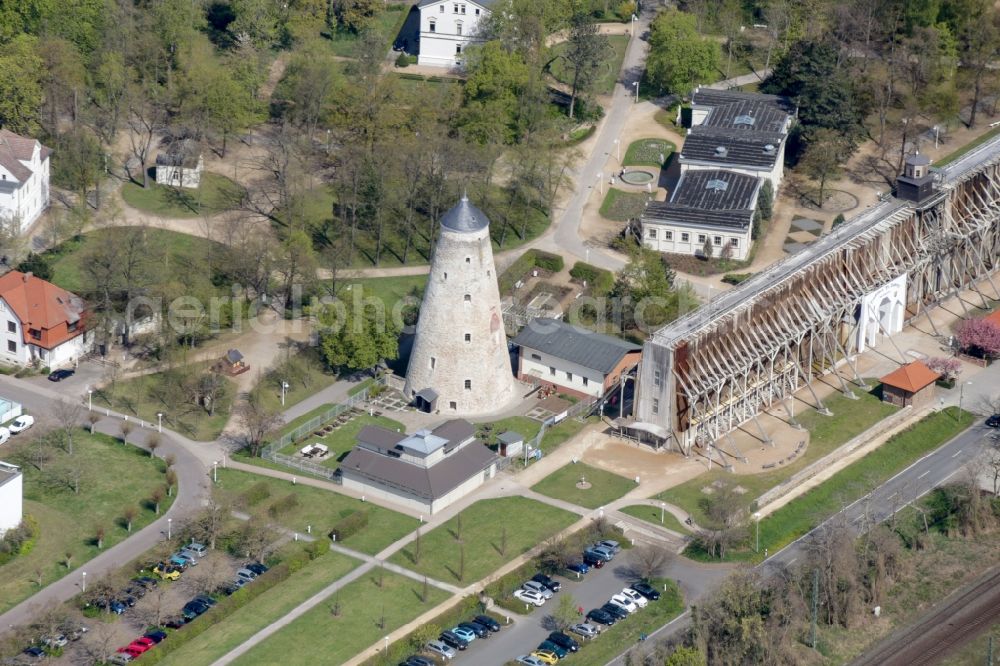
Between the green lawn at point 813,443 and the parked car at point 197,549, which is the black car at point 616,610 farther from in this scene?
the parked car at point 197,549

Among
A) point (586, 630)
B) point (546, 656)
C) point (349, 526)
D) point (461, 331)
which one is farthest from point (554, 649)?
point (461, 331)

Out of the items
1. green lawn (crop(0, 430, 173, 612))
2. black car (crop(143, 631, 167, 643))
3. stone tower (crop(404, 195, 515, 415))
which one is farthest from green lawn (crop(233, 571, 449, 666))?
stone tower (crop(404, 195, 515, 415))

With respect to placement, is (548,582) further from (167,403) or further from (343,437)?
(167,403)

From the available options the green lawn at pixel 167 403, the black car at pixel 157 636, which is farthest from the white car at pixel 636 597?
the green lawn at pixel 167 403

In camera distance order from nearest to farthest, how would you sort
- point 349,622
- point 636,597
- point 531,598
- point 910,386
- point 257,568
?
point 349,622
point 531,598
point 636,597
point 257,568
point 910,386

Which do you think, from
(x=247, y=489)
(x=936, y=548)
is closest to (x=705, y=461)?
(x=936, y=548)

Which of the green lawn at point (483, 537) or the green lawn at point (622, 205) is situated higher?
the green lawn at point (622, 205)

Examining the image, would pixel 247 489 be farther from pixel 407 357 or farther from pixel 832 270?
pixel 832 270
